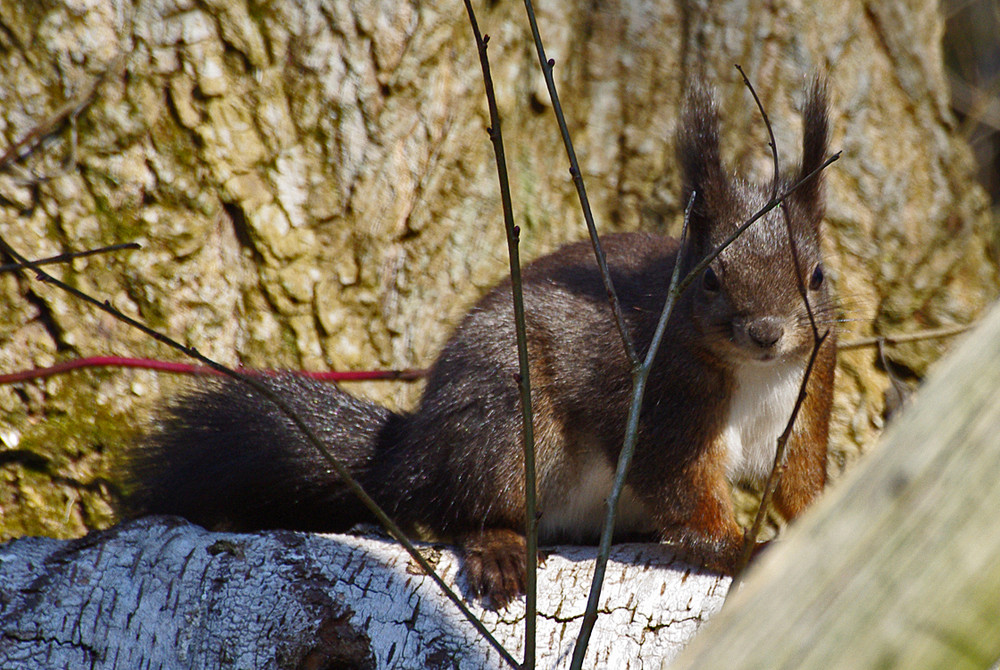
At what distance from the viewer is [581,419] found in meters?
1.80

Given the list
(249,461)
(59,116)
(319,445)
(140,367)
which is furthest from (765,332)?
(59,116)

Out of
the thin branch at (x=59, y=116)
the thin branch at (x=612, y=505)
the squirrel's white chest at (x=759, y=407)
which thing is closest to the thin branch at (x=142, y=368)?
the thin branch at (x=59, y=116)

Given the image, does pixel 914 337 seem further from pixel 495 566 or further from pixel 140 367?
pixel 140 367

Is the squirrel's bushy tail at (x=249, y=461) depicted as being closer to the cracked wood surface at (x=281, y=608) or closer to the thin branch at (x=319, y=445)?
the cracked wood surface at (x=281, y=608)

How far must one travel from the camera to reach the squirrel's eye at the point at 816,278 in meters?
1.69

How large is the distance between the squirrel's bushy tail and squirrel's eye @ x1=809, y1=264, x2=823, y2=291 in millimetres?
912

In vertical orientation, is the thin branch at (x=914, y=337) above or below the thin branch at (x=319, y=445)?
below

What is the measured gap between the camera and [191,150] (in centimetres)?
210

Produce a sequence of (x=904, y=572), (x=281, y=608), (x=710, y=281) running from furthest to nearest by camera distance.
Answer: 1. (x=710, y=281)
2. (x=281, y=608)
3. (x=904, y=572)

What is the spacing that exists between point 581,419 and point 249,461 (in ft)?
2.13

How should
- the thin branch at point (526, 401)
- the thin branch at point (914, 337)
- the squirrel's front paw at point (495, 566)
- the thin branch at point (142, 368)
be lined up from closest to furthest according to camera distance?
the thin branch at point (526, 401) < the squirrel's front paw at point (495, 566) < the thin branch at point (142, 368) < the thin branch at point (914, 337)

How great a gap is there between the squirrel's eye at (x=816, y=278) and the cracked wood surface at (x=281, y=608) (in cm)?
55

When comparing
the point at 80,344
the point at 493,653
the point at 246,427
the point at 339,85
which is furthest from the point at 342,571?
the point at 339,85

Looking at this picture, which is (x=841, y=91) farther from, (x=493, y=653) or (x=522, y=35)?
(x=493, y=653)
